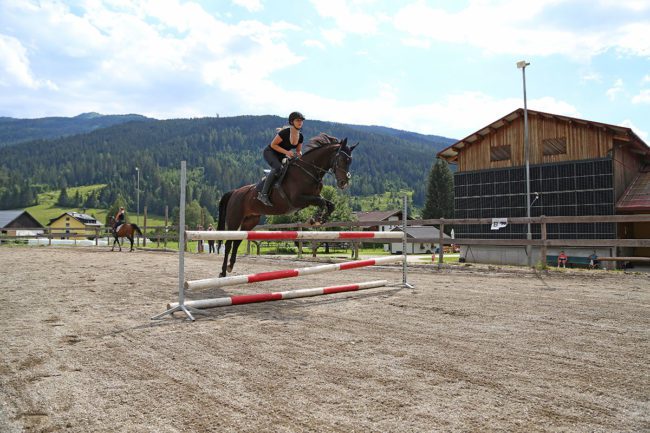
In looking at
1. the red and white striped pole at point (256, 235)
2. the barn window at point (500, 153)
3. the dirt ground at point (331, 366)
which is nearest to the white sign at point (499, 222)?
the dirt ground at point (331, 366)

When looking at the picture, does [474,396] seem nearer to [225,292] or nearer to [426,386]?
[426,386]

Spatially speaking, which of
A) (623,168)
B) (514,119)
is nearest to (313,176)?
(514,119)

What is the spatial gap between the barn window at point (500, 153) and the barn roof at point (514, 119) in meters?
1.44

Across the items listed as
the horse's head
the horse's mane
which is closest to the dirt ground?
the horse's head

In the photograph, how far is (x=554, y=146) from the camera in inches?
1299

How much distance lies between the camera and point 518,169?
34875 millimetres

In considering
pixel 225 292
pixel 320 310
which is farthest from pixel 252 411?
pixel 225 292

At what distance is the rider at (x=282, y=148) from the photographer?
834 cm

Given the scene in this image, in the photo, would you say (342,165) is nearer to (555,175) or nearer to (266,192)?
(266,192)

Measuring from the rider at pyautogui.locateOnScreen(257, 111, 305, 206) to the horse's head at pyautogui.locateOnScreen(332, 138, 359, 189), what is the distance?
2.63 feet

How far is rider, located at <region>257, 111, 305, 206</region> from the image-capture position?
8344 millimetres

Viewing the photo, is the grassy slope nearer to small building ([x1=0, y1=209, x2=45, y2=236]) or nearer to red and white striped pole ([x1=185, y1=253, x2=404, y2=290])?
small building ([x1=0, y1=209, x2=45, y2=236])

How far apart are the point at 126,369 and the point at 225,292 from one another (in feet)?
16.0

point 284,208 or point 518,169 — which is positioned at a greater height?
point 518,169
